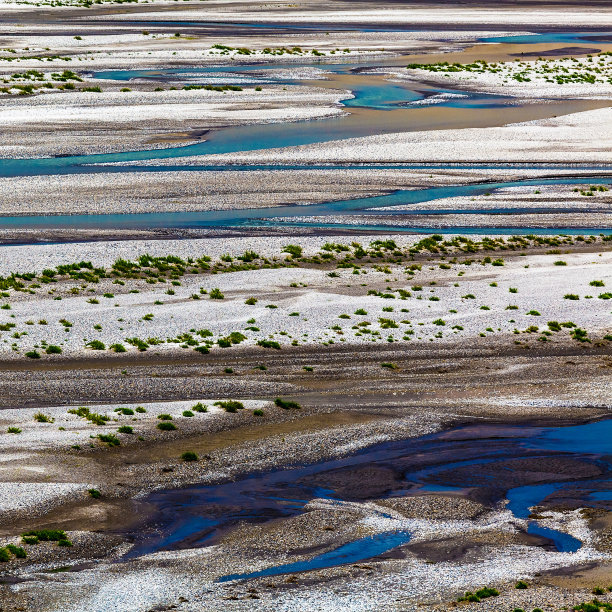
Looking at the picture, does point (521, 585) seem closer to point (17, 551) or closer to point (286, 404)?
point (17, 551)

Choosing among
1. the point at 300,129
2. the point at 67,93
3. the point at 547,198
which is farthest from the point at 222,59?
the point at 547,198

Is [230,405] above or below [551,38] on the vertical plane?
below

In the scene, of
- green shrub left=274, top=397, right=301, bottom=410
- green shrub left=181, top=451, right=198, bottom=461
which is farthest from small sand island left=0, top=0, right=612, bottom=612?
green shrub left=274, top=397, right=301, bottom=410

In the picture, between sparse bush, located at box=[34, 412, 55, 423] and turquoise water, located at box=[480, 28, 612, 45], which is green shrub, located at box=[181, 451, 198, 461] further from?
turquoise water, located at box=[480, 28, 612, 45]

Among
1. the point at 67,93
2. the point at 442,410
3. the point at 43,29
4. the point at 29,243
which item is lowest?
the point at 442,410

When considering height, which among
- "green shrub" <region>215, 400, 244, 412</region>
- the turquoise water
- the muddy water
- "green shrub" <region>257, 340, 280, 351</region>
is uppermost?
the turquoise water

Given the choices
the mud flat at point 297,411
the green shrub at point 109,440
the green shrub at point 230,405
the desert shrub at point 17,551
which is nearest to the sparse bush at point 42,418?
the mud flat at point 297,411

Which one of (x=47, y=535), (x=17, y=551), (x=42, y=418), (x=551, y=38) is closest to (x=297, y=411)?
(x=42, y=418)

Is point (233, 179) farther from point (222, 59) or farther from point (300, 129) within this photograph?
point (222, 59)
